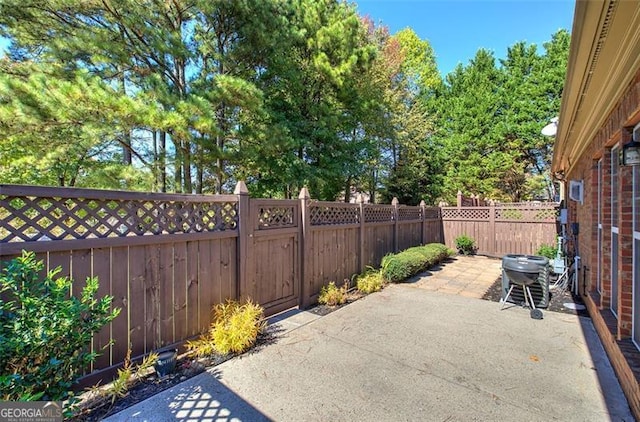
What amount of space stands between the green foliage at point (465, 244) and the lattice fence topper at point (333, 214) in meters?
5.76

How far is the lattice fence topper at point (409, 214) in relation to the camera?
829 centimetres

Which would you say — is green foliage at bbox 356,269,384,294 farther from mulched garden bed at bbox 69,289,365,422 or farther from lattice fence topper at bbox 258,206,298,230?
mulched garden bed at bbox 69,289,365,422

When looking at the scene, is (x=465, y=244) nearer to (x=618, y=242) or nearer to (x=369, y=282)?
(x=369, y=282)

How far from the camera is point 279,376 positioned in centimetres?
290

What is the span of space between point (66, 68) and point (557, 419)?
9.19 metres

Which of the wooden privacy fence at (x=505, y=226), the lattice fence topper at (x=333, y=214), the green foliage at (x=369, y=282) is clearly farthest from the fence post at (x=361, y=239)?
the wooden privacy fence at (x=505, y=226)

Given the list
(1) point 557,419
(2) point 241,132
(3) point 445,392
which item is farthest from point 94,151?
(1) point 557,419

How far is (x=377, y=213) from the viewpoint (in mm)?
7145

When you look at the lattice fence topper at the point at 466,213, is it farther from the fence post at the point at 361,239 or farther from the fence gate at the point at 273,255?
the fence gate at the point at 273,255

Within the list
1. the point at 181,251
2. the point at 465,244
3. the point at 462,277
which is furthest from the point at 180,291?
the point at 465,244

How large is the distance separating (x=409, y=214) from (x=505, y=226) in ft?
12.3

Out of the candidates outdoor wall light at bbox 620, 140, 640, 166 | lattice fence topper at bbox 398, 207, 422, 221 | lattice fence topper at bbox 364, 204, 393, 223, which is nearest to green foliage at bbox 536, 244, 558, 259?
lattice fence topper at bbox 398, 207, 422, 221

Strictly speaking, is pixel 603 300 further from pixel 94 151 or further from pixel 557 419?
pixel 94 151

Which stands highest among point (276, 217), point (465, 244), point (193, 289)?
point (276, 217)
